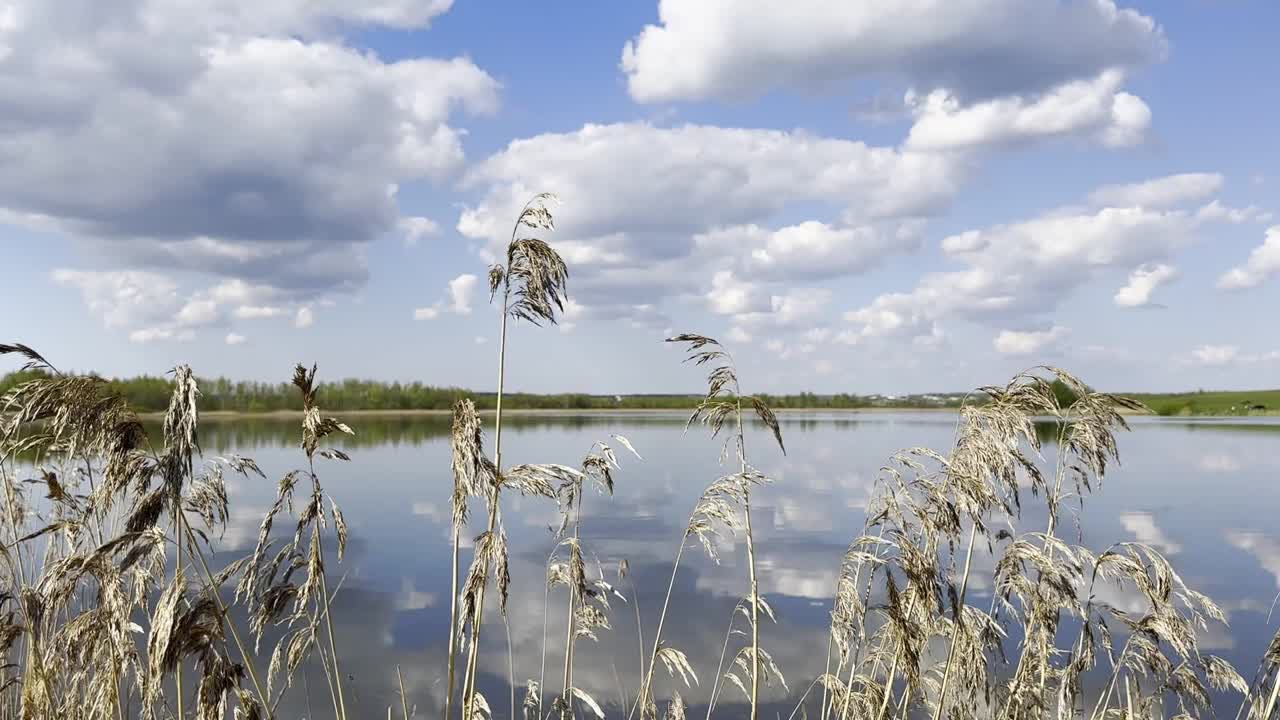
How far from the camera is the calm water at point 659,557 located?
306 inches

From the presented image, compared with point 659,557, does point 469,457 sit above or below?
above

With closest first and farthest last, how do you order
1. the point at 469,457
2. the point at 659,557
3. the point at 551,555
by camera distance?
the point at 469,457
the point at 551,555
the point at 659,557

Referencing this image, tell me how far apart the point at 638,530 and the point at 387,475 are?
39.6 ft

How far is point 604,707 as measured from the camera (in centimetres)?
688

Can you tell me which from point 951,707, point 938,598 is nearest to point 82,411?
point 938,598

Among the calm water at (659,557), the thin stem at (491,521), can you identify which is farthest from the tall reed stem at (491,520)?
the calm water at (659,557)

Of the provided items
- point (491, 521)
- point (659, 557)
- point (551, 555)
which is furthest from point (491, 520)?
point (659, 557)

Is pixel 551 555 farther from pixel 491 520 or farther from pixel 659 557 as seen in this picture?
pixel 659 557

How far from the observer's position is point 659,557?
480 inches

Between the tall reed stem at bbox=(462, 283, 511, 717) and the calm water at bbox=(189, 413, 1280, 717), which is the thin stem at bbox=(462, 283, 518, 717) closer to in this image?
the tall reed stem at bbox=(462, 283, 511, 717)

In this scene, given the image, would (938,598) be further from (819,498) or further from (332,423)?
(819,498)

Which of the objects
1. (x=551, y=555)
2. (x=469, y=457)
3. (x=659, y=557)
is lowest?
(x=659, y=557)

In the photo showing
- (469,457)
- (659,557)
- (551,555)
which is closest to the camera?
(469,457)

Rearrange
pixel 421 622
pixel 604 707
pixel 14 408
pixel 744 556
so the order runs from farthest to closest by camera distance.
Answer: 1. pixel 744 556
2. pixel 421 622
3. pixel 604 707
4. pixel 14 408
